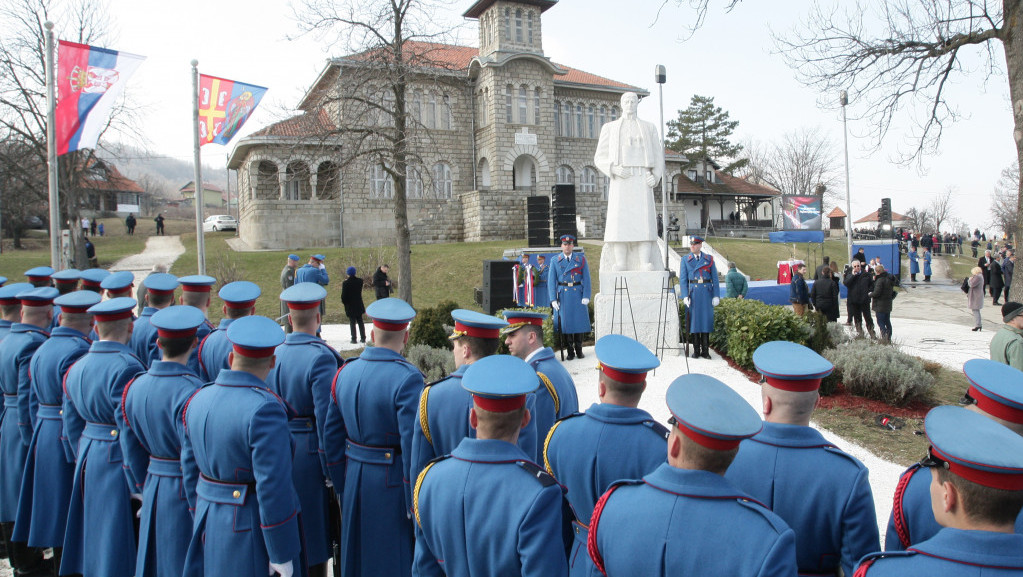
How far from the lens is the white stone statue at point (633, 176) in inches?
451

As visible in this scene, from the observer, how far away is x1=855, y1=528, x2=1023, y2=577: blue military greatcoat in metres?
1.64

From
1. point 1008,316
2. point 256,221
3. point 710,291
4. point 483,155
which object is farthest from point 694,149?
point 1008,316

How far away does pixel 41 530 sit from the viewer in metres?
4.69

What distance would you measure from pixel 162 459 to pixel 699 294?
346 inches

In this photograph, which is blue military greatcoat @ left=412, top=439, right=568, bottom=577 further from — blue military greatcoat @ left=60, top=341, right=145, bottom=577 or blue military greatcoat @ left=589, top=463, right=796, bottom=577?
blue military greatcoat @ left=60, top=341, right=145, bottom=577

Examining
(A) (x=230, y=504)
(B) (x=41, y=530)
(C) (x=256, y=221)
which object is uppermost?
(C) (x=256, y=221)

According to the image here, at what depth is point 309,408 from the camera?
4.34 m

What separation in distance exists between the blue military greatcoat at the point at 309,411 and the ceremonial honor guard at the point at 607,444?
1.93m

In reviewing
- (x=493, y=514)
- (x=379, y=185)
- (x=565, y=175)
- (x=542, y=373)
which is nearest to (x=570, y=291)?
(x=542, y=373)

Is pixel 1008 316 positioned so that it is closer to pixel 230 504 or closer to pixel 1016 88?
pixel 230 504

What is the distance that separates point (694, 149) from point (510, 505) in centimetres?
5934

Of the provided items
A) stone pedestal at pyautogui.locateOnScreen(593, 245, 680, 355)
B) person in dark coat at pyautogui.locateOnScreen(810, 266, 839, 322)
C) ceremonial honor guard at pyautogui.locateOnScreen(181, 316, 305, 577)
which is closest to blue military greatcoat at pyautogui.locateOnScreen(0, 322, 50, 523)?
ceremonial honor guard at pyautogui.locateOnScreen(181, 316, 305, 577)

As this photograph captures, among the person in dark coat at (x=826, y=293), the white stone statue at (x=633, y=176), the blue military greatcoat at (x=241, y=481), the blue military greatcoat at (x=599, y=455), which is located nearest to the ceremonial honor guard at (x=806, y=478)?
the blue military greatcoat at (x=599, y=455)

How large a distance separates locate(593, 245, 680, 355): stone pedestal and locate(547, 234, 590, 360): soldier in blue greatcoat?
0.27 m
